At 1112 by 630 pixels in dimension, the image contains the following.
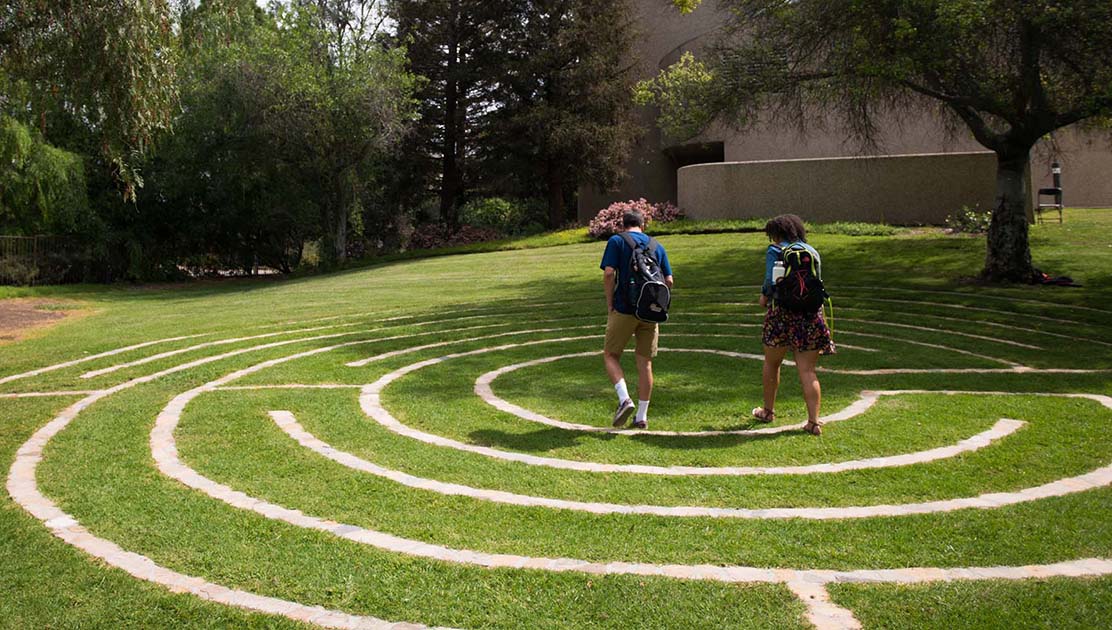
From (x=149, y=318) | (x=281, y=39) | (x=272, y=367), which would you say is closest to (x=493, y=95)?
(x=281, y=39)

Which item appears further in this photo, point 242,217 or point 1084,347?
point 242,217

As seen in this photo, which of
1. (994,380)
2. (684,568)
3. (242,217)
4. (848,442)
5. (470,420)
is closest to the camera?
(684,568)

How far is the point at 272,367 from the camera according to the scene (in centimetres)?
1030

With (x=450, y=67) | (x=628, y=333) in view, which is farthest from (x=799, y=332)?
(x=450, y=67)

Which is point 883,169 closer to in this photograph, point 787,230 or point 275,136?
point 275,136

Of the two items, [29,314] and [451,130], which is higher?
[451,130]

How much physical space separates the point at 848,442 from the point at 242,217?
2994 cm

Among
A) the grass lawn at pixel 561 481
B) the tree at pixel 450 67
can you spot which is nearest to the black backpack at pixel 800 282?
the grass lawn at pixel 561 481

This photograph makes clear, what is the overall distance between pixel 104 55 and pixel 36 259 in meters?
20.6

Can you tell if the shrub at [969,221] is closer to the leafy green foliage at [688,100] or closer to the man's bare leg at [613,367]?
the leafy green foliage at [688,100]

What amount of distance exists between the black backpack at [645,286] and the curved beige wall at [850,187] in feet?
72.1

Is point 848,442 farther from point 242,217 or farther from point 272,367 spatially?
point 242,217

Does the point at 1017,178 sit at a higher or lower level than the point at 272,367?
higher

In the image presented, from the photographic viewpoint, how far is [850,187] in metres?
27.7
